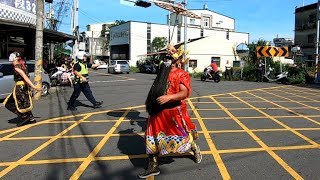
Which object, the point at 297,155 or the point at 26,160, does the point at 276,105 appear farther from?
→ the point at 26,160

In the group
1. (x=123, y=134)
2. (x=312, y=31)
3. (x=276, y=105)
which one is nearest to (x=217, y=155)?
(x=123, y=134)

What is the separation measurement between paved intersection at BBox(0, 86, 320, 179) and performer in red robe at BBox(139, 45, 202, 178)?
368 millimetres

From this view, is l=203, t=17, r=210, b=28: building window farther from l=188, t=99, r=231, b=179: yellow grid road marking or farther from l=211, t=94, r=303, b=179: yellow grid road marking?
l=188, t=99, r=231, b=179: yellow grid road marking

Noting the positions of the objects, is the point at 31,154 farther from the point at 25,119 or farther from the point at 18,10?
the point at 18,10

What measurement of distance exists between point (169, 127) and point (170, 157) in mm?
1022

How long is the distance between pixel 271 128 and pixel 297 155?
2.20 meters

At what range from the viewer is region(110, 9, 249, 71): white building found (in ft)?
161

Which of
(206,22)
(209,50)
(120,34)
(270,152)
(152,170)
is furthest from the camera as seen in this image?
(206,22)

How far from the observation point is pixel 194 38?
6075 cm

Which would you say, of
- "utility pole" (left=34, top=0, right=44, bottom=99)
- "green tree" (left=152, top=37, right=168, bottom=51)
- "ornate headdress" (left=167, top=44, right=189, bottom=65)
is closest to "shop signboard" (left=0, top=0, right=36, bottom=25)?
"utility pole" (left=34, top=0, right=44, bottom=99)

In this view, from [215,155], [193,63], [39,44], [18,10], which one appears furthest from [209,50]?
[215,155]

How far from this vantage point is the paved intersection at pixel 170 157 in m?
5.20

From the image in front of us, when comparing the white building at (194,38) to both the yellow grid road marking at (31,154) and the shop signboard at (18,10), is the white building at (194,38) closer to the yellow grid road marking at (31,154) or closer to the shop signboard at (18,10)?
the shop signboard at (18,10)

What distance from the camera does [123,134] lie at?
24.8ft
